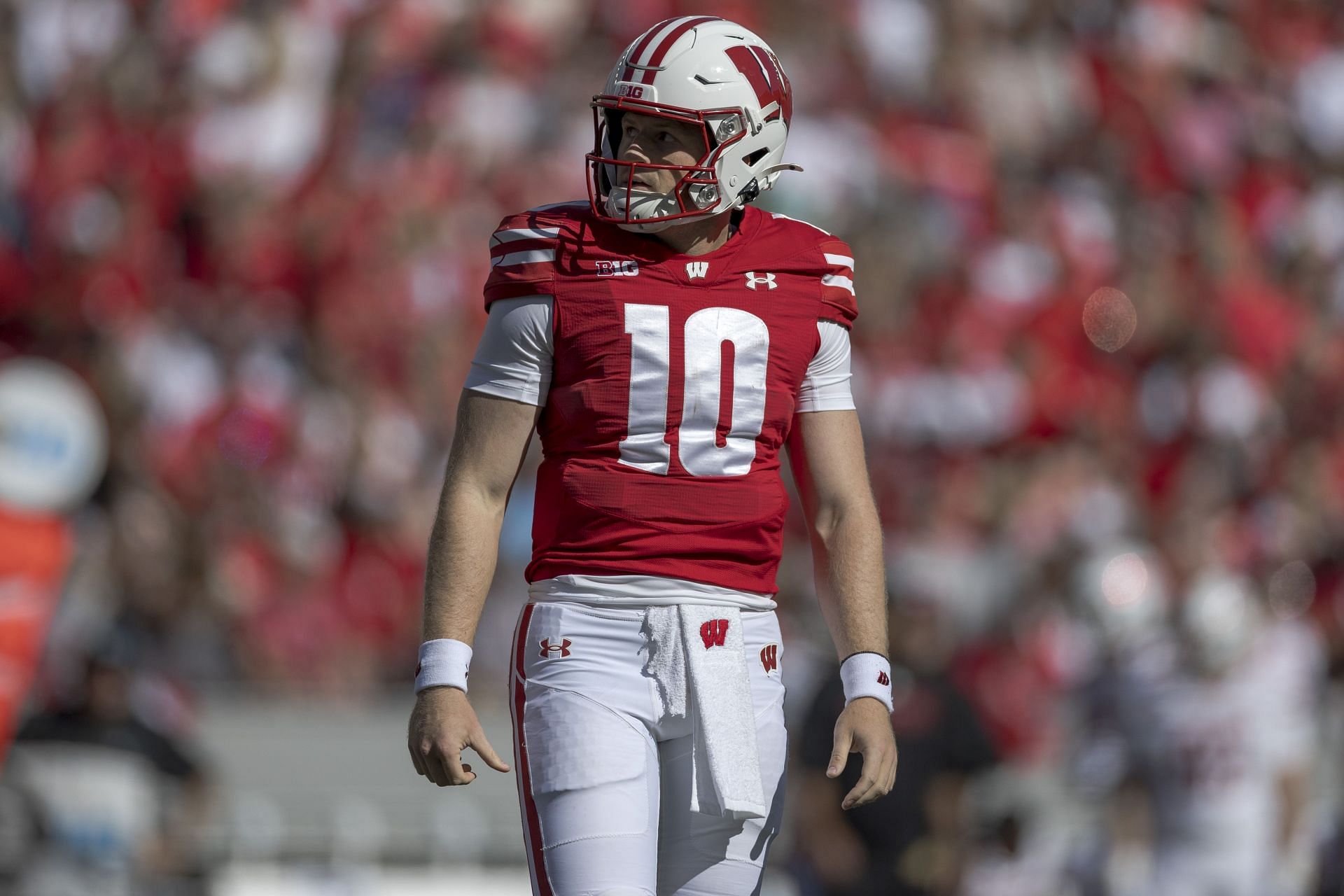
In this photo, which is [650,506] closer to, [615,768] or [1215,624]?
[615,768]

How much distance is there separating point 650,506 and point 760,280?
455mm

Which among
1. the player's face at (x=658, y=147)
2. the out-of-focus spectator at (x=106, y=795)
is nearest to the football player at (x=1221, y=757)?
the out-of-focus spectator at (x=106, y=795)

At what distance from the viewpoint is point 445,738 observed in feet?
11.1

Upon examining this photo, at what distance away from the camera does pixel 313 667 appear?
9094 millimetres

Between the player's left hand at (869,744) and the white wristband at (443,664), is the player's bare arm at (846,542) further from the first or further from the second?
the white wristband at (443,664)

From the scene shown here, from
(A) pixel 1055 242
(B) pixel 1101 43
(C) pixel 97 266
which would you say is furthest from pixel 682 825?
(B) pixel 1101 43

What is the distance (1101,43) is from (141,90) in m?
6.83

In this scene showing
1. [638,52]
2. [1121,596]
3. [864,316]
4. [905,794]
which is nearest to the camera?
[638,52]

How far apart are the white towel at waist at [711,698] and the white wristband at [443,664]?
1.03 feet

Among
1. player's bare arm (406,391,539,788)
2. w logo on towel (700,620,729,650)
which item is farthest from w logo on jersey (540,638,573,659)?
w logo on towel (700,620,729,650)

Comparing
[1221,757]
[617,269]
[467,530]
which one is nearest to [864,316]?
[1221,757]

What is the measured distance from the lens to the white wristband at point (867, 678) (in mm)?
3662

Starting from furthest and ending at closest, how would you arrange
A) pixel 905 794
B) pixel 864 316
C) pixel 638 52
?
pixel 864 316
pixel 905 794
pixel 638 52

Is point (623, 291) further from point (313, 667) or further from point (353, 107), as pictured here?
point (353, 107)
